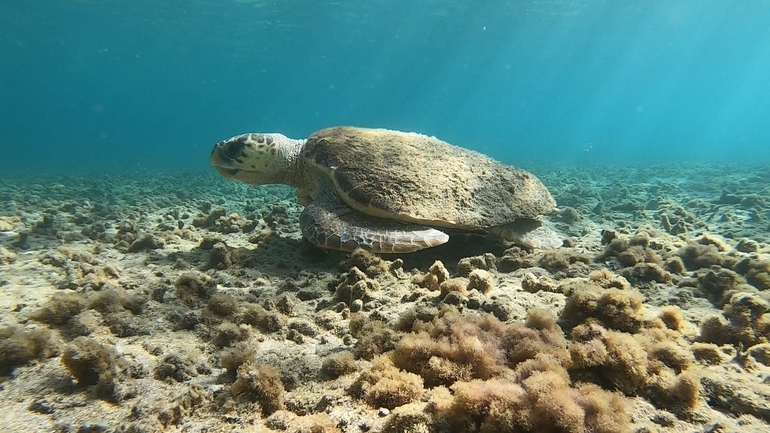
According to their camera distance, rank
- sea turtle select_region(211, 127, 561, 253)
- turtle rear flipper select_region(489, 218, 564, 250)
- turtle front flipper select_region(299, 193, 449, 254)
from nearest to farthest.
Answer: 1. turtle front flipper select_region(299, 193, 449, 254)
2. sea turtle select_region(211, 127, 561, 253)
3. turtle rear flipper select_region(489, 218, 564, 250)

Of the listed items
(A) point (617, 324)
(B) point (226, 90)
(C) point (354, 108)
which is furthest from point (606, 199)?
(C) point (354, 108)

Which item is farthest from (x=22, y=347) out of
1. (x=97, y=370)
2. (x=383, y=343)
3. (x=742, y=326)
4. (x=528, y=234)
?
(x=528, y=234)

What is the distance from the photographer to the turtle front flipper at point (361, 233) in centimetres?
340

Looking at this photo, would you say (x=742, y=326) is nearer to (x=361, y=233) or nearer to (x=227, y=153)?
(x=361, y=233)

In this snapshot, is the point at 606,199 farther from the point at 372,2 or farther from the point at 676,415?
the point at 372,2

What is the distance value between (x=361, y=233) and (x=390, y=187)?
22.8 inches

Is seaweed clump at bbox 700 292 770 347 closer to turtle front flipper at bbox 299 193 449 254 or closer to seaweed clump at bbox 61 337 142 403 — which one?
turtle front flipper at bbox 299 193 449 254

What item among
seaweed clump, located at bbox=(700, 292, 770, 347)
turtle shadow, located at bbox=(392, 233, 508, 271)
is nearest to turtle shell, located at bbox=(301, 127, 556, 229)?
turtle shadow, located at bbox=(392, 233, 508, 271)

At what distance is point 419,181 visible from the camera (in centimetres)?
387

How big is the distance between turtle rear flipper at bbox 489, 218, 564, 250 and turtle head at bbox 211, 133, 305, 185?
2.69 m

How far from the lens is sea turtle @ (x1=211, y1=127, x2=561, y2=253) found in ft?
11.8

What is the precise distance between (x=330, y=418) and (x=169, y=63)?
64.6 metres

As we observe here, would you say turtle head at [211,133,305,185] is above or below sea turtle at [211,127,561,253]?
above

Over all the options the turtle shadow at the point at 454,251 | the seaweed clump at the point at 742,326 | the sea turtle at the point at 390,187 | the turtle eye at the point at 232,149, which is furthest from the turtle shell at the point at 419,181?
the seaweed clump at the point at 742,326
